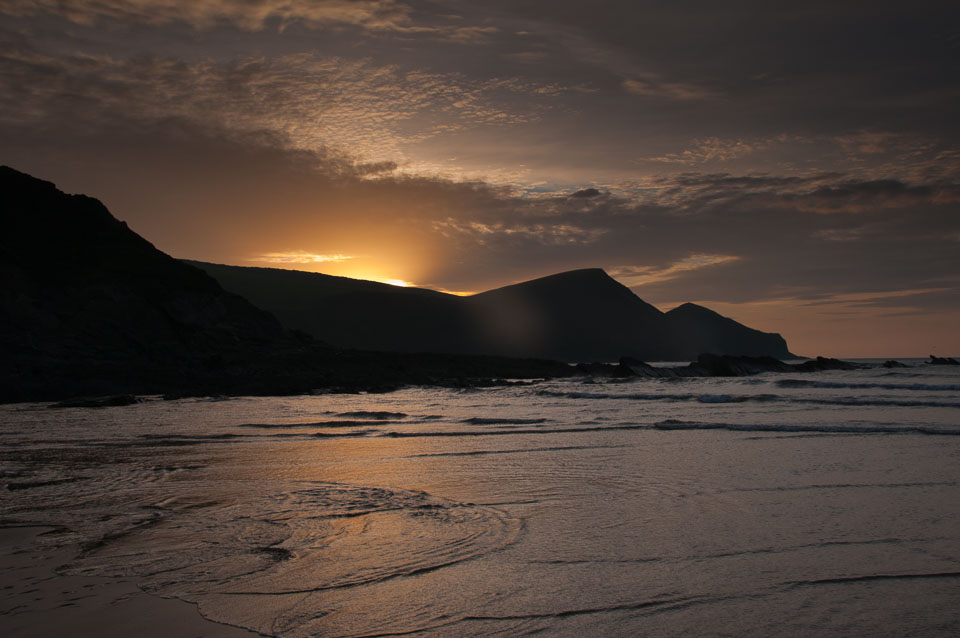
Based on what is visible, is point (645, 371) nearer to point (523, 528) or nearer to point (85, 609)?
point (523, 528)

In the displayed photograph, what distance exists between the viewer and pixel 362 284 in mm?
164000

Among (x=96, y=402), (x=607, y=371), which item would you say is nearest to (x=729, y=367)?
(x=607, y=371)

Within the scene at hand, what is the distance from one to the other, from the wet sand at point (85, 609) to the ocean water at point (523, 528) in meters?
0.14

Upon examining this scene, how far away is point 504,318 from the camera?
155m

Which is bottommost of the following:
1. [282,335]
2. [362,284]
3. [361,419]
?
[361,419]

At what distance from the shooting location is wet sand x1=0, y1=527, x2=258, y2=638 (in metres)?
3.64

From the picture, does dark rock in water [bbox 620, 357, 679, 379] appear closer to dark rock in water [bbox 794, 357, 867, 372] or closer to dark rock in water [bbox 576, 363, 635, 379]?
dark rock in water [bbox 576, 363, 635, 379]

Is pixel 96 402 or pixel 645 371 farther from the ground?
pixel 645 371

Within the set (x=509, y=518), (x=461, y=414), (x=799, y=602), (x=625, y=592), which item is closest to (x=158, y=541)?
(x=509, y=518)

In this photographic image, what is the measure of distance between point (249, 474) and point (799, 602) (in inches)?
297

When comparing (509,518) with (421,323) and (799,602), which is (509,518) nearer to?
(799,602)

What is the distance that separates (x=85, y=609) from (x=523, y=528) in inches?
141

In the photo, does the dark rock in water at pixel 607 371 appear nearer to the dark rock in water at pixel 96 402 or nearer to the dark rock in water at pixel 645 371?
the dark rock in water at pixel 645 371

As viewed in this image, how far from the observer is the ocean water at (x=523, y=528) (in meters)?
3.92
